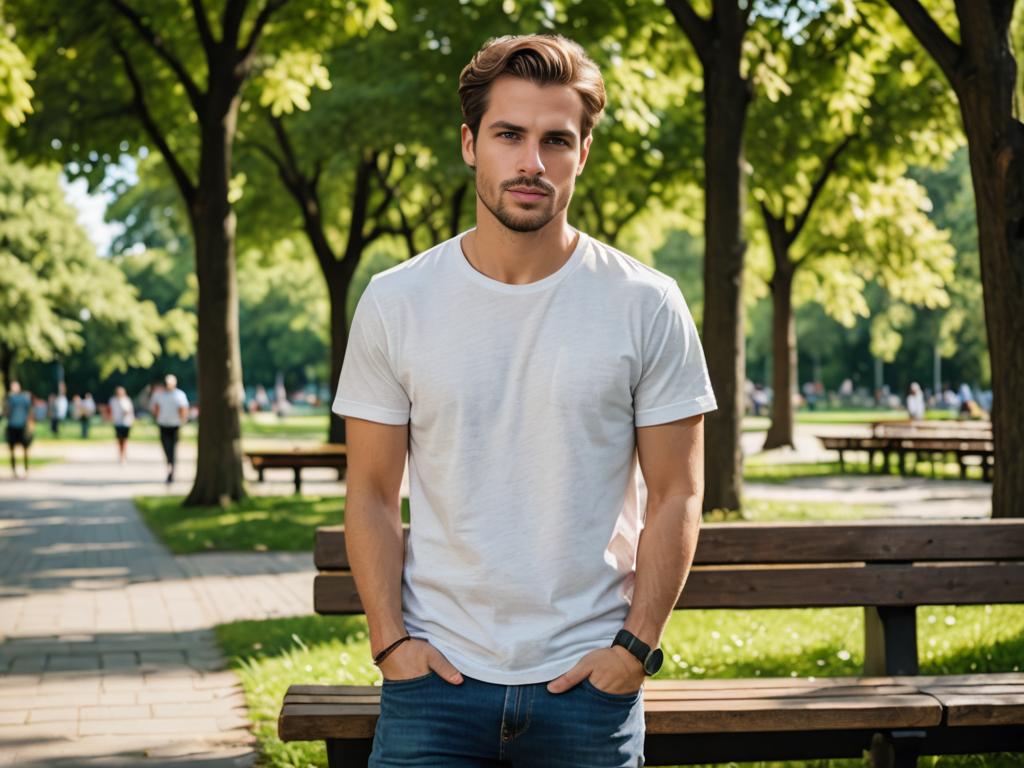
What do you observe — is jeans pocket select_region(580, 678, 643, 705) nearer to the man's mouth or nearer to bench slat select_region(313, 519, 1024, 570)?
the man's mouth

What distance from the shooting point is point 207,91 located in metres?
17.5

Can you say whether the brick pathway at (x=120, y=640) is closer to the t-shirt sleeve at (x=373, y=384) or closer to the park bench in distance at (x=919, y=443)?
the t-shirt sleeve at (x=373, y=384)

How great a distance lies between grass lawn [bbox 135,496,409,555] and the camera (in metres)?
13.6

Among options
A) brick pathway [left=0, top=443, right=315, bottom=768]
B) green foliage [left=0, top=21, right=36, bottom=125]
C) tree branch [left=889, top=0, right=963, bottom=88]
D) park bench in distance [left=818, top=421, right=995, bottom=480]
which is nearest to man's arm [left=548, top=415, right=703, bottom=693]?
brick pathway [left=0, top=443, right=315, bottom=768]

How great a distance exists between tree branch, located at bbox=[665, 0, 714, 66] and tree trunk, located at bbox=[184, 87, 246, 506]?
591 cm

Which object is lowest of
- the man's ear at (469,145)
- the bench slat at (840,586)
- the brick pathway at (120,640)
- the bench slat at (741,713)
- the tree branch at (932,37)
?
the brick pathway at (120,640)

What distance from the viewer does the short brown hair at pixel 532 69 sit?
276 centimetres

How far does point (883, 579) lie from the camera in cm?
489

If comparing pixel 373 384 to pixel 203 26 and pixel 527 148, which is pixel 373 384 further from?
pixel 203 26

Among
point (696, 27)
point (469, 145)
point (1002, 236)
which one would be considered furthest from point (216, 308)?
point (469, 145)

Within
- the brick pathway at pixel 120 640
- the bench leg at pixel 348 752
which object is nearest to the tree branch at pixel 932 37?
the brick pathway at pixel 120 640

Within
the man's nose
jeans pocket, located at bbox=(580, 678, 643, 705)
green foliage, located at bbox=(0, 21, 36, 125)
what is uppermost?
green foliage, located at bbox=(0, 21, 36, 125)

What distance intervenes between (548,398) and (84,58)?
1645 centimetres

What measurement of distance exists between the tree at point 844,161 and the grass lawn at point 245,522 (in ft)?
22.1
